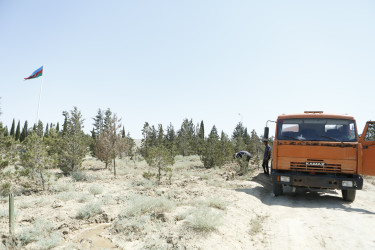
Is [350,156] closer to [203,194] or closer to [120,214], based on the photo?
[203,194]

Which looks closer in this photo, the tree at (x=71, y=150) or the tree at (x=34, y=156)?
the tree at (x=34, y=156)

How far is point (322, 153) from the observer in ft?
23.6

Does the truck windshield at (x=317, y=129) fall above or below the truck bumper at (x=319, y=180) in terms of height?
above

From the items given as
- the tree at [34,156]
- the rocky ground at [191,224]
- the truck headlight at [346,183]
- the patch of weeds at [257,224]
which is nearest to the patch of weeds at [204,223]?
the rocky ground at [191,224]

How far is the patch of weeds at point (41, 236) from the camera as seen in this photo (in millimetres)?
4258

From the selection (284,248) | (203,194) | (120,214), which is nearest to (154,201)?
(120,214)

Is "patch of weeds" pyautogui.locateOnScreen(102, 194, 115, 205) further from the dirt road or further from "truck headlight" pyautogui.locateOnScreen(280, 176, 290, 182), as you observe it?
"truck headlight" pyautogui.locateOnScreen(280, 176, 290, 182)

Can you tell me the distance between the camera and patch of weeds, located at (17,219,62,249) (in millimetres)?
4258

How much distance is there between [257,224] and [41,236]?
4.86 meters

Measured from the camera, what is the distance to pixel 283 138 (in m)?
7.88

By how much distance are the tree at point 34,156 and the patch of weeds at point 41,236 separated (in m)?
4.73

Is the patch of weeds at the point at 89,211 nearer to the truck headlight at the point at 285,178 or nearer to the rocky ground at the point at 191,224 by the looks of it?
the rocky ground at the point at 191,224

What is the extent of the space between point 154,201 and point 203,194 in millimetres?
2159

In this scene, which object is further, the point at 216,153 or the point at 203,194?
the point at 216,153
